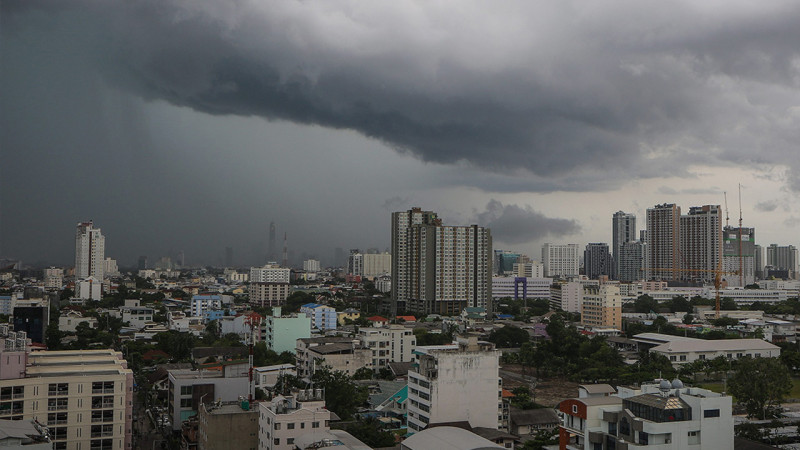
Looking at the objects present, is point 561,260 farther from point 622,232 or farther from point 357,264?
point 357,264

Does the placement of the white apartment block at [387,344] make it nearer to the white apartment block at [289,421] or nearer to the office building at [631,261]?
the white apartment block at [289,421]

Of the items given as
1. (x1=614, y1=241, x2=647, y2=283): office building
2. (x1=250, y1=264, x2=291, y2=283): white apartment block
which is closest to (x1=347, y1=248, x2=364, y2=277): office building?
(x1=250, y1=264, x2=291, y2=283): white apartment block

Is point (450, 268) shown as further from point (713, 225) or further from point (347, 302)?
point (713, 225)

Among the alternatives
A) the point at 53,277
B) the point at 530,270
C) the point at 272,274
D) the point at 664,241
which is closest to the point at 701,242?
the point at 664,241

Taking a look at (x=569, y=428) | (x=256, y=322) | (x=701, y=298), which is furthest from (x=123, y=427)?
(x=701, y=298)

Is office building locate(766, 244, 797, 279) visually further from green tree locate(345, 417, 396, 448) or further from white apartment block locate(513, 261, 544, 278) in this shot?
green tree locate(345, 417, 396, 448)
